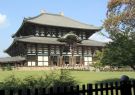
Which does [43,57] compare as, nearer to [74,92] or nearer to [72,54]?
[72,54]

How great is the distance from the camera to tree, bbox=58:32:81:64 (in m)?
57.2

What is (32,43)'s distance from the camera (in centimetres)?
5341

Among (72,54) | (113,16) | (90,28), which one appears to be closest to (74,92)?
(113,16)

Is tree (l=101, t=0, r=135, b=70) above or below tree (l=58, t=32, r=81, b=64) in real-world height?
below

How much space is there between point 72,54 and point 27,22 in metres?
10.9

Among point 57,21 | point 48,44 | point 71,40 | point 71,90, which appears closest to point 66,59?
point 71,40

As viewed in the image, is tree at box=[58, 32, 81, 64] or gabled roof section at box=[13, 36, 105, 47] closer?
gabled roof section at box=[13, 36, 105, 47]

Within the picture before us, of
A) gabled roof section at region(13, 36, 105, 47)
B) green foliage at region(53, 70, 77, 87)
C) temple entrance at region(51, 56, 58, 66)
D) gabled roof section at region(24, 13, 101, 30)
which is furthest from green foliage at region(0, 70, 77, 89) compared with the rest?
gabled roof section at region(24, 13, 101, 30)

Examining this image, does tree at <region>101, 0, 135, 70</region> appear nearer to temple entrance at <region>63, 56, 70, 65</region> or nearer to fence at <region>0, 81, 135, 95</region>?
fence at <region>0, 81, 135, 95</region>

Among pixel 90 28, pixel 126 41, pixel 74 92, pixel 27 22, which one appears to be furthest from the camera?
pixel 90 28

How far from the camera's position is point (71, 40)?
57.9 metres

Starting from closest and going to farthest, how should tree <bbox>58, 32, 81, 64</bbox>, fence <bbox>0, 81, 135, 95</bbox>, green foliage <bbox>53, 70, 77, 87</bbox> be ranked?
fence <bbox>0, 81, 135, 95</bbox> < green foliage <bbox>53, 70, 77, 87</bbox> < tree <bbox>58, 32, 81, 64</bbox>

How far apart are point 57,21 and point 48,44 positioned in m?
9.73

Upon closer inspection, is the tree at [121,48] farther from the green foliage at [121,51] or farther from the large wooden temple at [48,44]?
the large wooden temple at [48,44]
